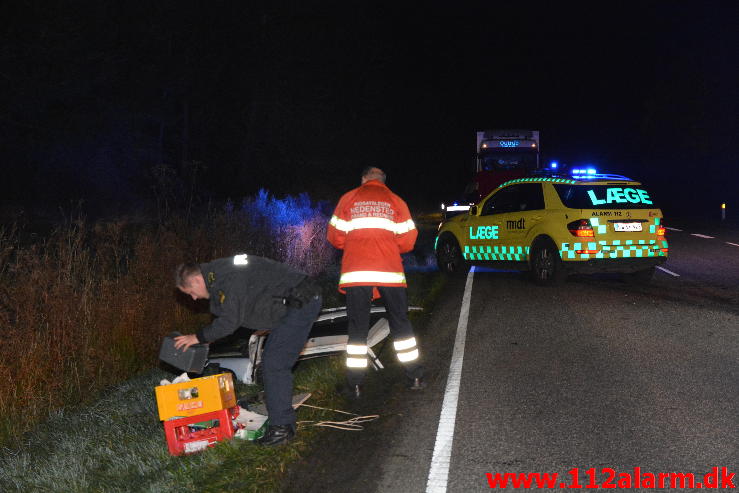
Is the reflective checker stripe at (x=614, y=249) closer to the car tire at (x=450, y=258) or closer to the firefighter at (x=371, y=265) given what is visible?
the car tire at (x=450, y=258)

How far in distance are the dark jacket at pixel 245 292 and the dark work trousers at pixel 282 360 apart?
9 centimetres

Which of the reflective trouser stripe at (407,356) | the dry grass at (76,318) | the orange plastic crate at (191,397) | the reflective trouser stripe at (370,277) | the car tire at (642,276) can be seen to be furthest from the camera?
the car tire at (642,276)

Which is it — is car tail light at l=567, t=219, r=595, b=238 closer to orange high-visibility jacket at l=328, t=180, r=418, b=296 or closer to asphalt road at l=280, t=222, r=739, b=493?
asphalt road at l=280, t=222, r=739, b=493

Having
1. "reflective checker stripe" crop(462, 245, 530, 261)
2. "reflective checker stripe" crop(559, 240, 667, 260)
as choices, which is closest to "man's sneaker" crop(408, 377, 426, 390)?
"reflective checker stripe" crop(559, 240, 667, 260)

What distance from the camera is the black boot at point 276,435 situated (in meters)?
5.17

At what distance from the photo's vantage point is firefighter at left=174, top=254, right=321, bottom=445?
193 inches

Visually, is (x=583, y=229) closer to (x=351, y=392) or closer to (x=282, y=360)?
(x=351, y=392)

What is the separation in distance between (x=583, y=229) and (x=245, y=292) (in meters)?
7.87

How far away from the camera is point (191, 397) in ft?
16.8

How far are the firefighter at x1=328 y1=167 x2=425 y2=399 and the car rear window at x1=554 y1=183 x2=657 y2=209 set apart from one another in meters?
6.06

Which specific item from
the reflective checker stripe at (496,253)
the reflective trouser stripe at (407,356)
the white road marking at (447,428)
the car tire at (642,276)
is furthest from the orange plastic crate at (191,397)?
the car tire at (642,276)

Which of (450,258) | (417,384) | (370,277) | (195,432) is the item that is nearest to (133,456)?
(195,432)

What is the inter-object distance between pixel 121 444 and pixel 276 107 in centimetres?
3010

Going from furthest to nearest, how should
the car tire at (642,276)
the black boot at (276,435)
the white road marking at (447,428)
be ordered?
1. the car tire at (642,276)
2. the black boot at (276,435)
3. the white road marking at (447,428)
